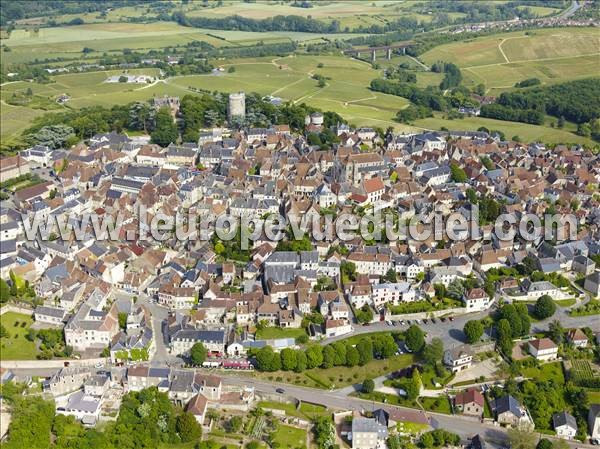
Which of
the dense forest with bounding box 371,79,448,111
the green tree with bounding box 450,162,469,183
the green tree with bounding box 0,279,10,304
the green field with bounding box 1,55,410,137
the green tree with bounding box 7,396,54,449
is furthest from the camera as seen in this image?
the dense forest with bounding box 371,79,448,111

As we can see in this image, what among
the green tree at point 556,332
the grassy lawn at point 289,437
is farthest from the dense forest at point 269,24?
the grassy lawn at point 289,437

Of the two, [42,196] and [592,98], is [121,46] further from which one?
[592,98]

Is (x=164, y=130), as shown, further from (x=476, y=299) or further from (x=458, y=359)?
(x=458, y=359)

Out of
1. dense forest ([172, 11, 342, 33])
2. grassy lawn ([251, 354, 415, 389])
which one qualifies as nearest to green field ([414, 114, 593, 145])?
grassy lawn ([251, 354, 415, 389])

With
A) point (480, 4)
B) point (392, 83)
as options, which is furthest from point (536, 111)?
point (480, 4)

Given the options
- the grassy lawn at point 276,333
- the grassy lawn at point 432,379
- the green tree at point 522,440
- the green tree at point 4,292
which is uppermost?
the green tree at point 4,292

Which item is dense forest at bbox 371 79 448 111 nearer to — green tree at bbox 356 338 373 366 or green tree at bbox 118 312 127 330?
green tree at bbox 356 338 373 366

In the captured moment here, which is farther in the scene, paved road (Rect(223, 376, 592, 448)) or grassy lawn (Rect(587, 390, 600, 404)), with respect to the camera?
grassy lawn (Rect(587, 390, 600, 404))

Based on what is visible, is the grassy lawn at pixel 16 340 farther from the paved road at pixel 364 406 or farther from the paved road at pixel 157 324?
the paved road at pixel 364 406
